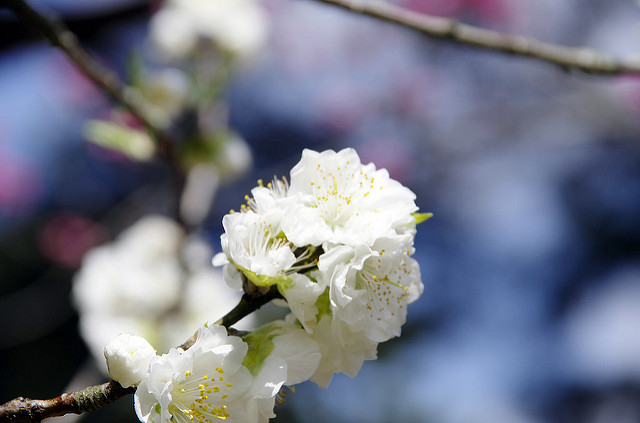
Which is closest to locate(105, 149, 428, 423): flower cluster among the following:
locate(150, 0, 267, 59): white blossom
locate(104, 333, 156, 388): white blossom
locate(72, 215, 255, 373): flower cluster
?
locate(104, 333, 156, 388): white blossom

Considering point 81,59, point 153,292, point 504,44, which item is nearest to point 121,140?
point 81,59

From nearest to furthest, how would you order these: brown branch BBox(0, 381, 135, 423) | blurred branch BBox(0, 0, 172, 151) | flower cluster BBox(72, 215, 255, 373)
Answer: brown branch BBox(0, 381, 135, 423)
blurred branch BBox(0, 0, 172, 151)
flower cluster BBox(72, 215, 255, 373)

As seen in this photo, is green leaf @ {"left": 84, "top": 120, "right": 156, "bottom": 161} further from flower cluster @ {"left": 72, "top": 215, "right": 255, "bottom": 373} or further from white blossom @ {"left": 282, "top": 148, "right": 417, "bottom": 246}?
white blossom @ {"left": 282, "top": 148, "right": 417, "bottom": 246}

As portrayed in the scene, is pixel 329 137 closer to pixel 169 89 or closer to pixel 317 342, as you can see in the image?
pixel 169 89

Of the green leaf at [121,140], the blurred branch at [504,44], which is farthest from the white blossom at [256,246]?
the green leaf at [121,140]

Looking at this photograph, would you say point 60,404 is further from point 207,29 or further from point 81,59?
point 207,29
